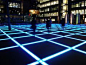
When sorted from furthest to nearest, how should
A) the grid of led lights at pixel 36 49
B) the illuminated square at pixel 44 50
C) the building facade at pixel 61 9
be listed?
the building facade at pixel 61 9 → the illuminated square at pixel 44 50 → the grid of led lights at pixel 36 49

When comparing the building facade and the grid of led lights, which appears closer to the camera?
the grid of led lights

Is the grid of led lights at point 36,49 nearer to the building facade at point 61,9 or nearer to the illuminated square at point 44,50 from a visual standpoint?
the illuminated square at point 44,50

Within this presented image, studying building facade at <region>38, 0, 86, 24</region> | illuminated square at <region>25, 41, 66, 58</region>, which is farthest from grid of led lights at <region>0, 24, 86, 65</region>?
building facade at <region>38, 0, 86, 24</region>

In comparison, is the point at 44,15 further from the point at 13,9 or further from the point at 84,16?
the point at 84,16

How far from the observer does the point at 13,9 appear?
1934 inches

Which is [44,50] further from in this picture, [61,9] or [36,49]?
[61,9]

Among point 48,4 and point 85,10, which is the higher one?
point 48,4

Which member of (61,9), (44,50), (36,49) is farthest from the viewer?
(61,9)

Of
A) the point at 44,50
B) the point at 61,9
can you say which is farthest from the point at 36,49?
the point at 61,9

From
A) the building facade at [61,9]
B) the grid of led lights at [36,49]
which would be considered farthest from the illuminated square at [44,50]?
the building facade at [61,9]

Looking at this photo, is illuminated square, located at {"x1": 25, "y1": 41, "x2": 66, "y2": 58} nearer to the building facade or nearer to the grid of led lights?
the grid of led lights

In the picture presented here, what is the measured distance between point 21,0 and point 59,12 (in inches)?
843

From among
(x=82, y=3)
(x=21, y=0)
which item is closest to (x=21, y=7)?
(x=21, y=0)

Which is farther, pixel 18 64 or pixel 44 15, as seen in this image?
pixel 44 15
